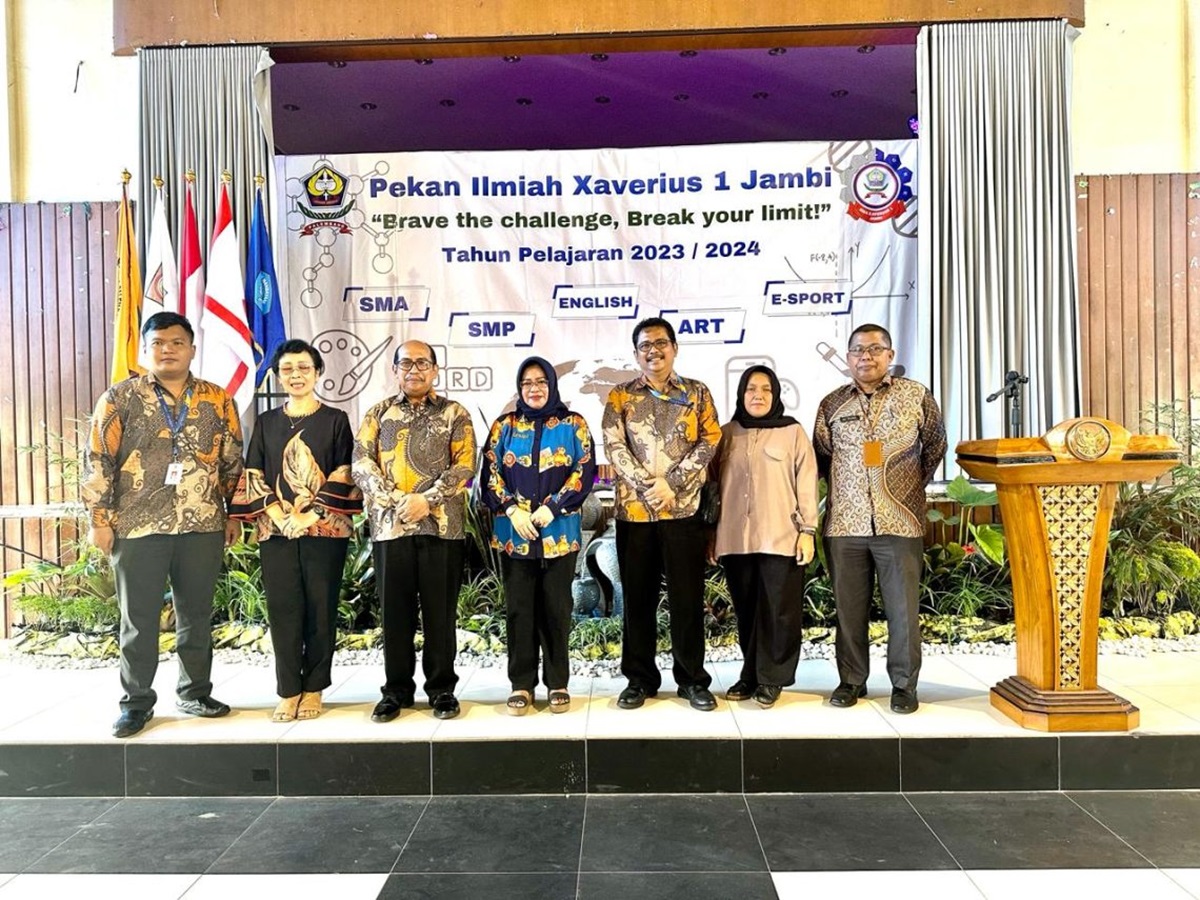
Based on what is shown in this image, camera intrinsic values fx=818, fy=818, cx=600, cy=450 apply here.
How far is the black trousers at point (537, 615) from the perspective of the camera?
109 inches

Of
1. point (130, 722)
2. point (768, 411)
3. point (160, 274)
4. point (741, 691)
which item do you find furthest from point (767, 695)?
point (160, 274)

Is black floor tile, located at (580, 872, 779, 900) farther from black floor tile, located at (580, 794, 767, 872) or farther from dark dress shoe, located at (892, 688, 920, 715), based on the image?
dark dress shoe, located at (892, 688, 920, 715)

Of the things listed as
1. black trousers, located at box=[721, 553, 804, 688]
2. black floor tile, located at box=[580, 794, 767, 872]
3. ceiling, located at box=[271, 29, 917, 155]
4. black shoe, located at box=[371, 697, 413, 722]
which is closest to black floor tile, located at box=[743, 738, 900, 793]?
black floor tile, located at box=[580, 794, 767, 872]

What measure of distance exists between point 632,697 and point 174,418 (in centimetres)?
→ 184

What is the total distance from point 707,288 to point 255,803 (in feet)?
10.5

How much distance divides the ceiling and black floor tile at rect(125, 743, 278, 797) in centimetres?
359

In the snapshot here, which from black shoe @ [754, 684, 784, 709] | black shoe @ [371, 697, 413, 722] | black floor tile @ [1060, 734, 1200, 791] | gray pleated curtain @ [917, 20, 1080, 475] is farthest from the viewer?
gray pleated curtain @ [917, 20, 1080, 475]

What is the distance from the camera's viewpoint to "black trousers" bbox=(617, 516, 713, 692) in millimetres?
2814

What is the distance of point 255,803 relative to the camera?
8.13 ft

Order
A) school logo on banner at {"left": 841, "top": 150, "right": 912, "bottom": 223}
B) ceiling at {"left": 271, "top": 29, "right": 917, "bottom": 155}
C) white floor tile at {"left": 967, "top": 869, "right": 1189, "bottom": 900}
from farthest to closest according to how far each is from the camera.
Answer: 1. ceiling at {"left": 271, "top": 29, "right": 917, "bottom": 155}
2. school logo on banner at {"left": 841, "top": 150, "right": 912, "bottom": 223}
3. white floor tile at {"left": 967, "top": 869, "right": 1189, "bottom": 900}

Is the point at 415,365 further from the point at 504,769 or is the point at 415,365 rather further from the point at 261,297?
the point at 261,297

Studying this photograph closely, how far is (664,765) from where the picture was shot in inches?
98.7

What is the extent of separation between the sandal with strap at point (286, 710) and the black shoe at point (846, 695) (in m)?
1.82

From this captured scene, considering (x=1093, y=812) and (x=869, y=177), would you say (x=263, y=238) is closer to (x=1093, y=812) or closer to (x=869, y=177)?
(x=869, y=177)
